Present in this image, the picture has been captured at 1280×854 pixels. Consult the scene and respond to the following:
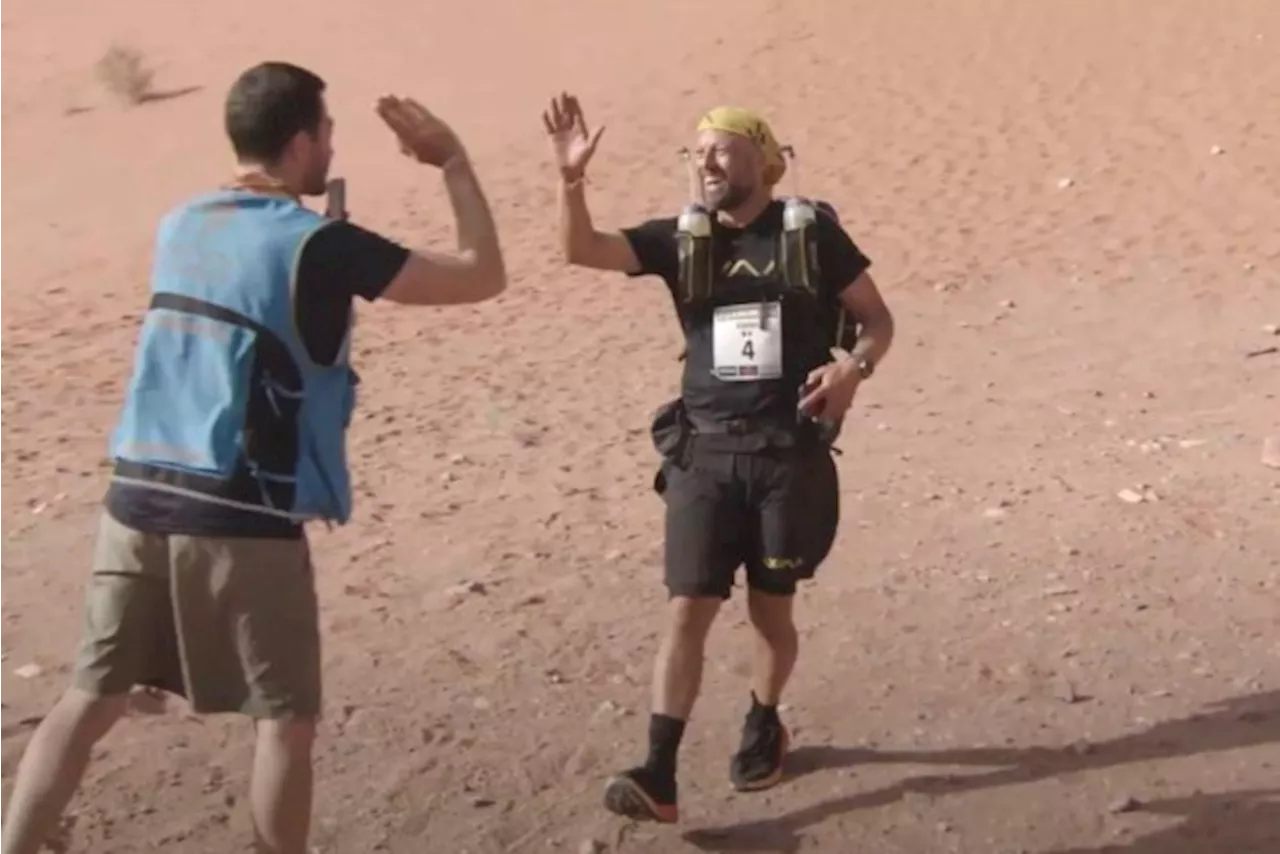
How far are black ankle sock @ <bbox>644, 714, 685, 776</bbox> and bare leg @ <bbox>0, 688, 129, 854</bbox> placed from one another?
1.29 meters

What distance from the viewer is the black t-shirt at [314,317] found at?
365 cm

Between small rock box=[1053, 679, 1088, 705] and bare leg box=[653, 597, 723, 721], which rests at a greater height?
bare leg box=[653, 597, 723, 721]

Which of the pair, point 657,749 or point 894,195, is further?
point 894,195

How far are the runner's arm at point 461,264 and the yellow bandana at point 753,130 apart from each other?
0.81m

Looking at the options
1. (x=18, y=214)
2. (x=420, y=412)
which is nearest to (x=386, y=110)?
(x=420, y=412)

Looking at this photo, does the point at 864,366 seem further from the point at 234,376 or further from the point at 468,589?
the point at 468,589

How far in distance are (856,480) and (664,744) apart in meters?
3.19

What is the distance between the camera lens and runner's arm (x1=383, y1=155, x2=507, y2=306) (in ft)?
12.2

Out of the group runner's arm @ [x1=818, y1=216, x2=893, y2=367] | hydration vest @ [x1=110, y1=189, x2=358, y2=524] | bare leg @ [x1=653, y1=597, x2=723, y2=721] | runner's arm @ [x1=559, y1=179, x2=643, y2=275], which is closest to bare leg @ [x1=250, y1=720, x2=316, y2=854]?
hydration vest @ [x1=110, y1=189, x2=358, y2=524]

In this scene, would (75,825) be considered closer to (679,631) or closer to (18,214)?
(679,631)

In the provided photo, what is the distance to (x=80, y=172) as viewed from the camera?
1661 cm

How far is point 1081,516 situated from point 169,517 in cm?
409

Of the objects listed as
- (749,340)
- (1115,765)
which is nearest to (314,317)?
(749,340)

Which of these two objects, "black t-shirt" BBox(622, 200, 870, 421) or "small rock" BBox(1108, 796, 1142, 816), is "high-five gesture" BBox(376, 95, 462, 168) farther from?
"small rock" BBox(1108, 796, 1142, 816)
